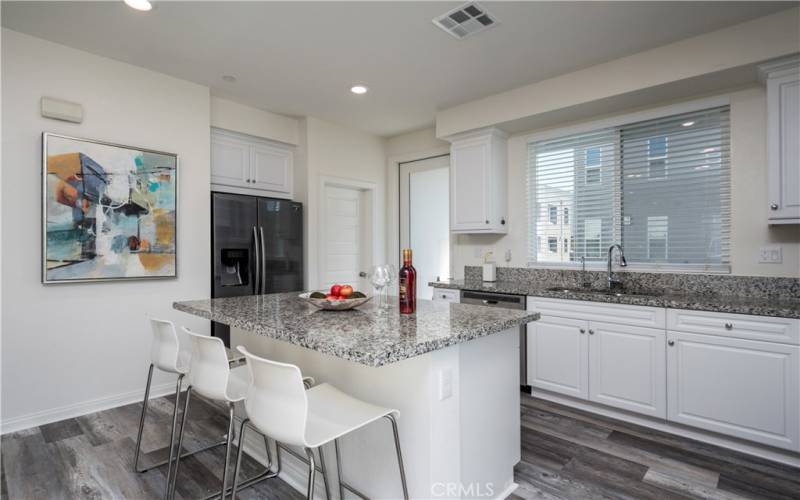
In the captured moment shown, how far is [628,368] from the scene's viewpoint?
2.86 meters

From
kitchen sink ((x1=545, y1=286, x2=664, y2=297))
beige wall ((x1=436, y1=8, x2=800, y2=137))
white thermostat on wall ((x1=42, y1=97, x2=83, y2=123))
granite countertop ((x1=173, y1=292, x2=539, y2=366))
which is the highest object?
beige wall ((x1=436, y1=8, x2=800, y2=137))

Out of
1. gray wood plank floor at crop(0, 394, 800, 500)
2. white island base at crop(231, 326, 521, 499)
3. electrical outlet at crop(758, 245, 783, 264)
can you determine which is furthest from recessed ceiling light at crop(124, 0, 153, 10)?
electrical outlet at crop(758, 245, 783, 264)

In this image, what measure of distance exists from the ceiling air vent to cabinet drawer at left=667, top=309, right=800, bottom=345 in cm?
216

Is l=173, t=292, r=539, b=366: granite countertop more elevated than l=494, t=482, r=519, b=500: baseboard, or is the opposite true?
l=173, t=292, r=539, b=366: granite countertop

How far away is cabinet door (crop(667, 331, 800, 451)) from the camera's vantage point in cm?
231

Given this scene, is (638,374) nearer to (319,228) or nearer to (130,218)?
(319,228)

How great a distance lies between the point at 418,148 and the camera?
504cm

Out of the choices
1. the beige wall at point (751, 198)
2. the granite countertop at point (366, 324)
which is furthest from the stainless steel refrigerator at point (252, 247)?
the beige wall at point (751, 198)

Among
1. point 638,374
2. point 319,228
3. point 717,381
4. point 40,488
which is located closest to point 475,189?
point 319,228

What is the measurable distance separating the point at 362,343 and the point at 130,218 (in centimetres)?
269

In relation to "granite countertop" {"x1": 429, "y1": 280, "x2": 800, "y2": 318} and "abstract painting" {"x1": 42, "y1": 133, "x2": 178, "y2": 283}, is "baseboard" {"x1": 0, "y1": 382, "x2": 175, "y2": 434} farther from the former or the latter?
"granite countertop" {"x1": 429, "y1": 280, "x2": 800, "y2": 318}

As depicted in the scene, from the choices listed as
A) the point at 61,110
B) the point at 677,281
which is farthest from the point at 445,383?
the point at 61,110

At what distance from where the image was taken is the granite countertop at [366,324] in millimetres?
1340

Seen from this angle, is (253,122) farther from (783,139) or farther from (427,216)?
(783,139)
